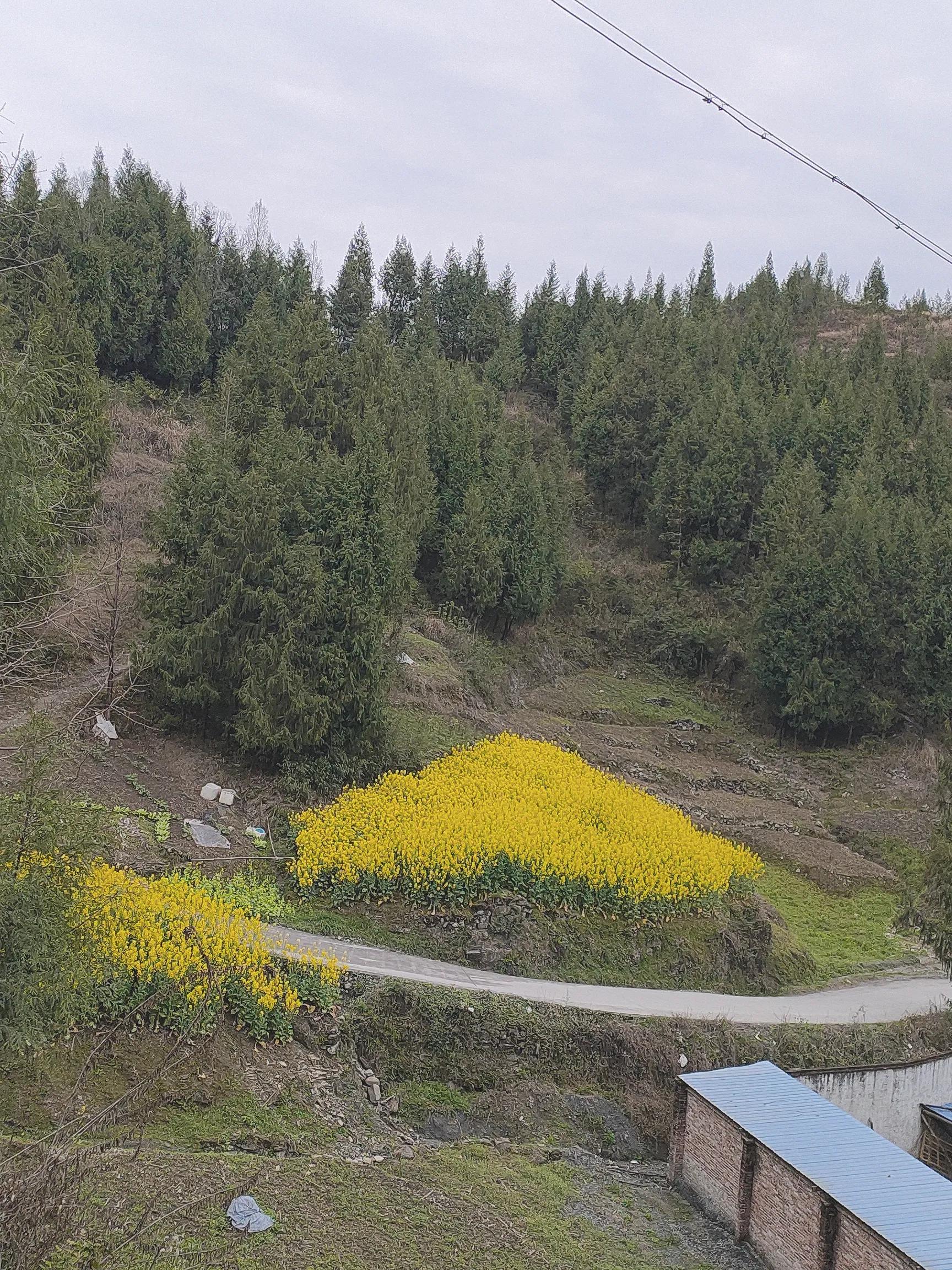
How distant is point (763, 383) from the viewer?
5184cm

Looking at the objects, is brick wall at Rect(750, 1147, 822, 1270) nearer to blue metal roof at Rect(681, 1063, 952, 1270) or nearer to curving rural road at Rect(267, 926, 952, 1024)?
blue metal roof at Rect(681, 1063, 952, 1270)

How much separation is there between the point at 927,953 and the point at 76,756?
55.4ft

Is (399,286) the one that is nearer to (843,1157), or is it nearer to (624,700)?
(624,700)

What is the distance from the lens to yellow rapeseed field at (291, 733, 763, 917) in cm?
1574

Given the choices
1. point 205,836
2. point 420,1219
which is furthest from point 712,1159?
point 205,836

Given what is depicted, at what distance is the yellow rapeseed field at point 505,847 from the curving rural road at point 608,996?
1.23 m

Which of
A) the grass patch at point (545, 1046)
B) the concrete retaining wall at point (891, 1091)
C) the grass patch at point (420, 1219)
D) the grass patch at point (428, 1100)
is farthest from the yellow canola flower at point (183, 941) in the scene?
the concrete retaining wall at point (891, 1091)

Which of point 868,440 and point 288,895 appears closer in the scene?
point 288,895

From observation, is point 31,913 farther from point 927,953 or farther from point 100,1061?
point 927,953

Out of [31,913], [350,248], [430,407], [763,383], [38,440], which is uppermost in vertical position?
[350,248]

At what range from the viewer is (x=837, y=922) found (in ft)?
70.3

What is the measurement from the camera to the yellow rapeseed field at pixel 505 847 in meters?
15.7

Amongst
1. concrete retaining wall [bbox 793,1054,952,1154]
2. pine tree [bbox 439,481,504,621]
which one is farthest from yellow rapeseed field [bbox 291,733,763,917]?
pine tree [bbox 439,481,504,621]

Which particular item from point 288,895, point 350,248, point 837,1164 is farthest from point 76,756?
point 350,248
